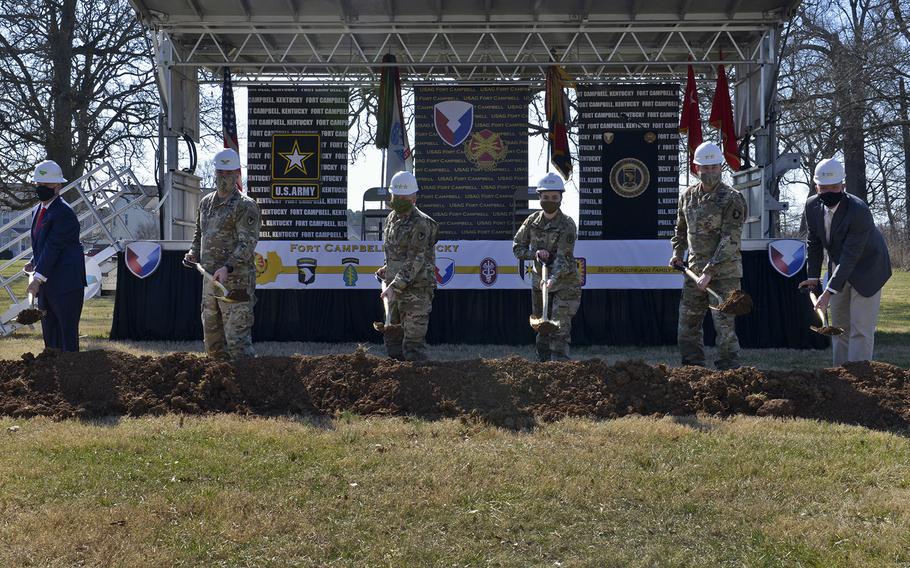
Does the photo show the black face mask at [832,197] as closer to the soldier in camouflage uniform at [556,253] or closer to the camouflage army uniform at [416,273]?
the soldier in camouflage uniform at [556,253]

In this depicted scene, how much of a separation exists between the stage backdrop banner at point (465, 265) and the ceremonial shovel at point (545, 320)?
2.85m

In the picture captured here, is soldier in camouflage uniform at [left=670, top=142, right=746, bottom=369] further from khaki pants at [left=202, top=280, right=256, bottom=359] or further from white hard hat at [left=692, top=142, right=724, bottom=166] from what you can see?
khaki pants at [left=202, top=280, right=256, bottom=359]

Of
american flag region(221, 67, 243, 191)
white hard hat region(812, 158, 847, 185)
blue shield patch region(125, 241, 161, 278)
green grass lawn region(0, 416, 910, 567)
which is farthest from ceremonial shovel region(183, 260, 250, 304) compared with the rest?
american flag region(221, 67, 243, 191)

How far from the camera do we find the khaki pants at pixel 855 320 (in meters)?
7.68

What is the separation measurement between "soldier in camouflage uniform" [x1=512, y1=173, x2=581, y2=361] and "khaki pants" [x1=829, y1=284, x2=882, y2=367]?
241 centimetres

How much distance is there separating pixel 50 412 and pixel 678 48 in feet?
37.6

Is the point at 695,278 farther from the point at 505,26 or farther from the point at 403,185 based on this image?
the point at 505,26

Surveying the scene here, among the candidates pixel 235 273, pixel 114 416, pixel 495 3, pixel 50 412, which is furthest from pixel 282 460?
pixel 495 3

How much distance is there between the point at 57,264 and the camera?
8.27m

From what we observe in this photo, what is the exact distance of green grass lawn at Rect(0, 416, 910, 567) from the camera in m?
3.92

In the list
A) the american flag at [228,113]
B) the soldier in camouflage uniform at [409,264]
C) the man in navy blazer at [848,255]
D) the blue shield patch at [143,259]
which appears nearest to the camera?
the man in navy blazer at [848,255]

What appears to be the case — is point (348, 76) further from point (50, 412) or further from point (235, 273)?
point (50, 412)

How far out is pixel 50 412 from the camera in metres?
6.67

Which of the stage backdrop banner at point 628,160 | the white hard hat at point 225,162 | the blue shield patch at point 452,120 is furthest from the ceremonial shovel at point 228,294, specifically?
the stage backdrop banner at point 628,160
